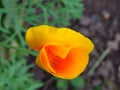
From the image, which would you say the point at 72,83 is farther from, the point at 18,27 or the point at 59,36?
the point at 59,36

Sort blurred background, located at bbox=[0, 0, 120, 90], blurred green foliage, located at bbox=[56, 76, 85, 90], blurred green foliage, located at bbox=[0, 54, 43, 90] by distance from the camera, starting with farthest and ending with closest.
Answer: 1. blurred green foliage, located at bbox=[56, 76, 85, 90]
2. blurred background, located at bbox=[0, 0, 120, 90]
3. blurred green foliage, located at bbox=[0, 54, 43, 90]

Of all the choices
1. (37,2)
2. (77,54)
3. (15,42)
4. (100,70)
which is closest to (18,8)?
(37,2)

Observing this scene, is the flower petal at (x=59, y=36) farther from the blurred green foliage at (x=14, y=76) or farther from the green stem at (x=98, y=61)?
A: the green stem at (x=98, y=61)

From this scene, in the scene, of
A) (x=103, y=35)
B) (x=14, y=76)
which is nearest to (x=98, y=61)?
(x=103, y=35)

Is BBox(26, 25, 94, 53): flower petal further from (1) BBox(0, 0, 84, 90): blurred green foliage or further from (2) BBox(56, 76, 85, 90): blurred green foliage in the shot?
(2) BBox(56, 76, 85, 90): blurred green foliage

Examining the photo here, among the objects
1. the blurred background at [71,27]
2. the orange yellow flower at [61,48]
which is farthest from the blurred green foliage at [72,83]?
the orange yellow flower at [61,48]

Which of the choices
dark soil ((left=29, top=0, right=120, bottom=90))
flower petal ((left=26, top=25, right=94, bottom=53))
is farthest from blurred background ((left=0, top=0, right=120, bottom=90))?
flower petal ((left=26, top=25, right=94, bottom=53))

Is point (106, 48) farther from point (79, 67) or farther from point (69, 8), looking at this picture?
point (79, 67)
